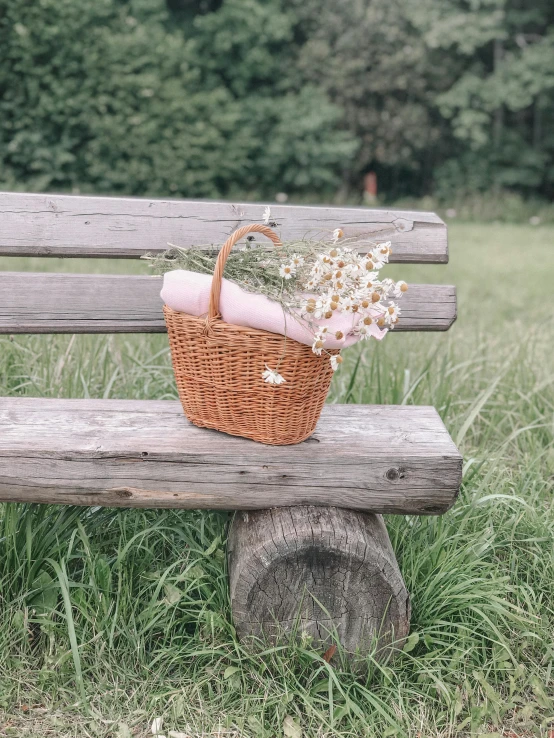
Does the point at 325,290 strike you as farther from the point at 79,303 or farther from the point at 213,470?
the point at 79,303

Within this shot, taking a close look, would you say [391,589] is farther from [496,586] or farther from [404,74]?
[404,74]

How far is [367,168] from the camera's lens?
43.5 feet

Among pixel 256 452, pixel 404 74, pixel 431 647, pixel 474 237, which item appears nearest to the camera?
pixel 256 452

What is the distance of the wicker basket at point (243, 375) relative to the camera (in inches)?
62.7

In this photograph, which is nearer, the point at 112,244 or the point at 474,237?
the point at 112,244

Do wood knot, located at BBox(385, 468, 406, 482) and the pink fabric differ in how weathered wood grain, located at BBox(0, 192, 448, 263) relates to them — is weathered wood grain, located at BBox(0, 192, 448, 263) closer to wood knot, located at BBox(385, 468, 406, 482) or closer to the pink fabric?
the pink fabric

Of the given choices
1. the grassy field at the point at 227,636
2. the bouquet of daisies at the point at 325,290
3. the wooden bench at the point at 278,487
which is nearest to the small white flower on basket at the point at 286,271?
the bouquet of daisies at the point at 325,290

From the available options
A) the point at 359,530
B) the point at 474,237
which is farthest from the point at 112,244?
the point at 474,237

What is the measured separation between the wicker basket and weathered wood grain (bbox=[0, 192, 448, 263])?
439mm

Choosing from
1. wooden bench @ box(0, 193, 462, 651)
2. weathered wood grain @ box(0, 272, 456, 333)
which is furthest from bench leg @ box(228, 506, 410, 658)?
weathered wood grain @ box(0, 272, 456, 333)

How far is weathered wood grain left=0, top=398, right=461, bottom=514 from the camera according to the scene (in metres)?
1.69

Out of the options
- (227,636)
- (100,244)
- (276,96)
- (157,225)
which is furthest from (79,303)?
(276,96)

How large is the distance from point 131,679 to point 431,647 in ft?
2.38

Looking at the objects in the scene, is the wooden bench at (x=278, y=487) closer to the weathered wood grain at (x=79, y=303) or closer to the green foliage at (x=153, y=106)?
the weathered wood grain at (x=79, y=303)
